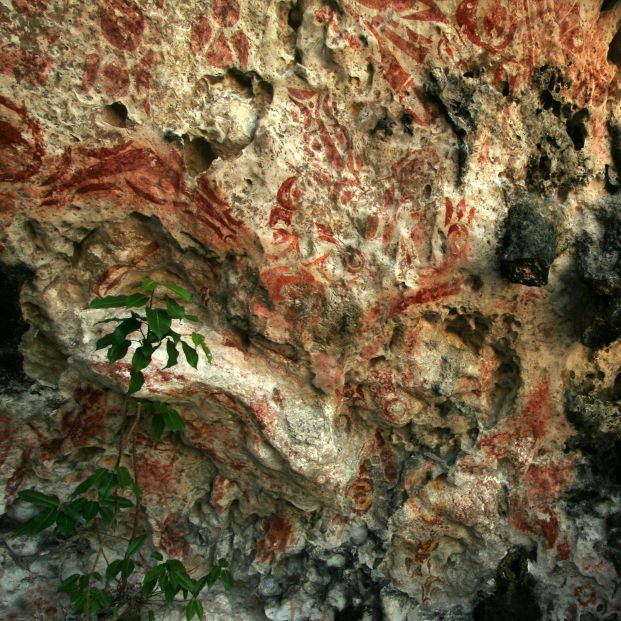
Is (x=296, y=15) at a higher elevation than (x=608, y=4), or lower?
lower

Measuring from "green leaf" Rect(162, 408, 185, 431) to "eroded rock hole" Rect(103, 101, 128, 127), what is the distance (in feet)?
3.41

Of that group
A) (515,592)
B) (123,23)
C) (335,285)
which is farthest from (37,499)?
(515,592)

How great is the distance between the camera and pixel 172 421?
2.06 metres

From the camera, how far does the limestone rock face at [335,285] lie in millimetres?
2053

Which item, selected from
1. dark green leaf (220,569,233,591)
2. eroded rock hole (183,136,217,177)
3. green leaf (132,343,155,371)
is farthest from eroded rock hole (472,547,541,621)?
eroded rock hole (183,136,217,177)

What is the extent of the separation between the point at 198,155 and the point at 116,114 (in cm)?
32

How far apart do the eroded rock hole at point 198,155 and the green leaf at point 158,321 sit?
2.06 ft

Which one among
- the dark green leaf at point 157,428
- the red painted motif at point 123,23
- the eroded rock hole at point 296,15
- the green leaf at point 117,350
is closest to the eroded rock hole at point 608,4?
the eroded rock hole at point 296,15

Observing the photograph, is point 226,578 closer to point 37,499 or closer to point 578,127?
point 37,499

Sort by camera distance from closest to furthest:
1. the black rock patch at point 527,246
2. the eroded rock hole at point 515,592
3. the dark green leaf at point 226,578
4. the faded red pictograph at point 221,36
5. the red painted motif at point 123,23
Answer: the red painted motif at point 123,23
the faded red pictograph at point 221,36
the black rock patch at point 527,246
the dark green leaf at point 226,578
the eroded rock hole at point 515,592

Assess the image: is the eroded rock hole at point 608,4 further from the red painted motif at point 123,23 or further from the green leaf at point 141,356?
the green leaf at point 141,356

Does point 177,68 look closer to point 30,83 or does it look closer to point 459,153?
point 30,83

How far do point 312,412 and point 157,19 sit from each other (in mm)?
1582

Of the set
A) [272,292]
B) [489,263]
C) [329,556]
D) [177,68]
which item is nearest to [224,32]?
[177,68]
